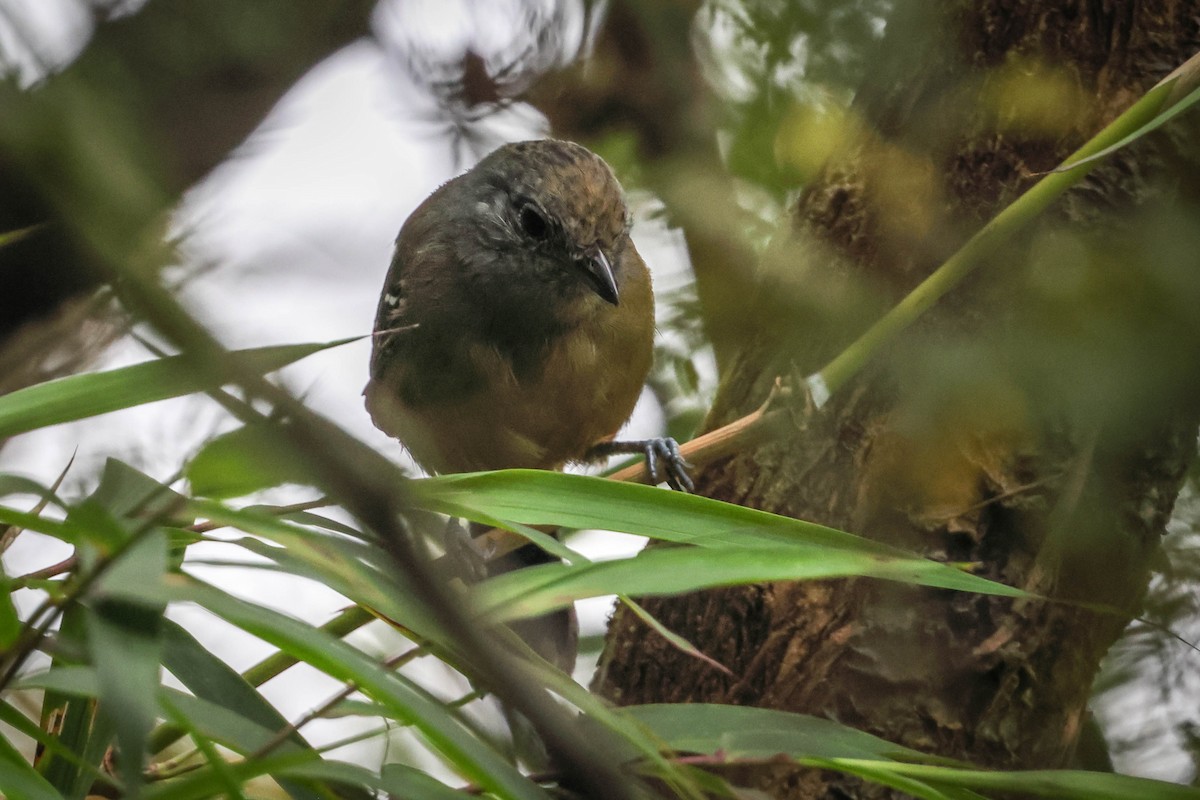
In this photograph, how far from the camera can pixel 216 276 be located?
1262 mm

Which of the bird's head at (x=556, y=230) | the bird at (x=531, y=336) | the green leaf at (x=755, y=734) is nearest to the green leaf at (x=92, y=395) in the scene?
the green leaf at (x=755, y=734)

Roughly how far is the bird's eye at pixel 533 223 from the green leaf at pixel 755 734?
70.1 inches

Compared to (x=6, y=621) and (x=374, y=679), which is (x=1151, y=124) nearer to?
(x=374, y=679)

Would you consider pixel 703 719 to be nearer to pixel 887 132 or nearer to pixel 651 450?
pixel 651 450

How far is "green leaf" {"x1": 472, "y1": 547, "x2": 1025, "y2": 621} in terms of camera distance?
4.52ft

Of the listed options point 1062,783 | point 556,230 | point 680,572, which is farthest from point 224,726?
point 556,230

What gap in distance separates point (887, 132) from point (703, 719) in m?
1.50

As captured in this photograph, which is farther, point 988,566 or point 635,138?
point 635,138

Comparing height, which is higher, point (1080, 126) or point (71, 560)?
point (1080, 126)

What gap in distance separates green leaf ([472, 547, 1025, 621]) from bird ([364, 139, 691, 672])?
153cm

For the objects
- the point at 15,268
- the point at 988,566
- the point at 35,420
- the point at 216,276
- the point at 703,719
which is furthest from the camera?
the point at 15,268

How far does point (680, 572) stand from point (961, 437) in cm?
107

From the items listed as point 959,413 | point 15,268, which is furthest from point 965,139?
point 15,268

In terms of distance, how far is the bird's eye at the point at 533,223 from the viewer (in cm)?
321
